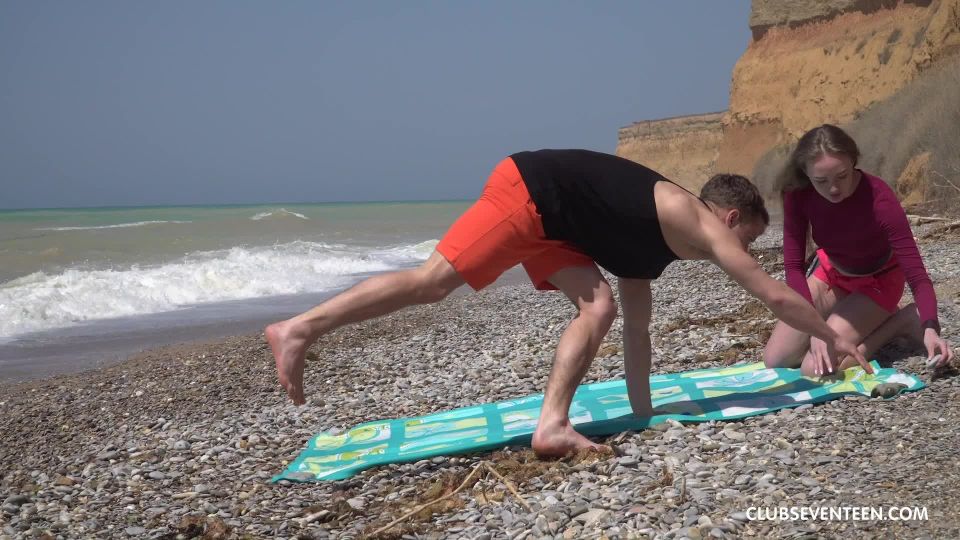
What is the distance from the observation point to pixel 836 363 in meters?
4.92

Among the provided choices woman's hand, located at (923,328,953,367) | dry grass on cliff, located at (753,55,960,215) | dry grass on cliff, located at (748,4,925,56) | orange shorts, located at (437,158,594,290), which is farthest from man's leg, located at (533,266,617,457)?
dry grass on cliff, located at (748,4,925,56)

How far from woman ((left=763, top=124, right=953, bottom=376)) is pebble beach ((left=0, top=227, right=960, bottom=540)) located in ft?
1.05

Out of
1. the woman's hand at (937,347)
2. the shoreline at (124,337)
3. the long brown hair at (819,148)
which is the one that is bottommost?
the shoreline at (124,337)

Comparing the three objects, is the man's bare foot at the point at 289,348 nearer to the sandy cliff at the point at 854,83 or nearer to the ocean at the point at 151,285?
the ocean at the point at 151,285

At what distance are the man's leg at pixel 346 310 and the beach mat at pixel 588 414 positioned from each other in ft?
2.19

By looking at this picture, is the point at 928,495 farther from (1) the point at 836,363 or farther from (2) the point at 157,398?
(2) the point at 157,398

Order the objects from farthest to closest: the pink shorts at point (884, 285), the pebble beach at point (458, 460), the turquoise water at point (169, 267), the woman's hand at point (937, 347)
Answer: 1. the turquoise water at point (169, 267)
2. the pink shorts at point (884, 285)
3. the woman's hand at point (937, 347)
4. the pebble beach at point (458, 460)

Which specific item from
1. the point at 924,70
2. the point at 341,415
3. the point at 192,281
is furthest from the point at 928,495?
the point at 924,70

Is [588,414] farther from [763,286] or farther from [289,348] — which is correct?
[289,348]

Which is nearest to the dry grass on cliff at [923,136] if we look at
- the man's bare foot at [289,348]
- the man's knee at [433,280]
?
the man's knee at [433,280]

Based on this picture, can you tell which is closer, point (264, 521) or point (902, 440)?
point (902, 440)

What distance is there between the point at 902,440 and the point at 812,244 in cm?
194

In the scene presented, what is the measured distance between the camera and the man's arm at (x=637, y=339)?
451 centimetres

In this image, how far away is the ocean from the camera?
1091 cm
